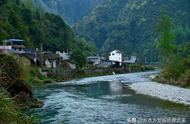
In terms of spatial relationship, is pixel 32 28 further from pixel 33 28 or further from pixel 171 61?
pixel 171 61

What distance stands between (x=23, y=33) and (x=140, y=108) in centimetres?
8695

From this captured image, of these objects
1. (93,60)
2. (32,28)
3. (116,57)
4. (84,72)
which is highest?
(32,28)

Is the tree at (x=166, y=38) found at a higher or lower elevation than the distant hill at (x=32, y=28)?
lower

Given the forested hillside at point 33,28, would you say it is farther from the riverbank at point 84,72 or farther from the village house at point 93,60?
the riverbank at point 84,72

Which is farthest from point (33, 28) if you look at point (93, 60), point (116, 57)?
point (116, 57)

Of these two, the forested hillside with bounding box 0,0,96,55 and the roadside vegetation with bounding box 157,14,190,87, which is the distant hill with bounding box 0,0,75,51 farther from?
the roadside vegetation with bounding box 157,14,190,87

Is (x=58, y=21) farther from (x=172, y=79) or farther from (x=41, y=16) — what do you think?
(x=172, y=79)

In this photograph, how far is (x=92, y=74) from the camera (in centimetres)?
11512

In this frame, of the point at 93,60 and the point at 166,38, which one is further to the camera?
the point at 93,60

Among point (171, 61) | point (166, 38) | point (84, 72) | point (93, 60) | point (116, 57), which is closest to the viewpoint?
point (171, 61)

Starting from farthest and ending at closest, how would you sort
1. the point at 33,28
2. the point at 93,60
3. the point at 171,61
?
the point at 93,60
the point at 33,28
the point at 171,61

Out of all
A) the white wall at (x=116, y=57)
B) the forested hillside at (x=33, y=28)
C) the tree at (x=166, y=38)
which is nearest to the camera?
the tree at (x=166, y=38)

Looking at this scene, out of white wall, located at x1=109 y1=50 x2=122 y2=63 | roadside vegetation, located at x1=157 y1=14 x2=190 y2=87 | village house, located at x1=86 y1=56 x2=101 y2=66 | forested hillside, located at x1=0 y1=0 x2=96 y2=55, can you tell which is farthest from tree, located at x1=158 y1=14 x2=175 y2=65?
white wall, located at x1=109 y1=50 x2=122 y2=63

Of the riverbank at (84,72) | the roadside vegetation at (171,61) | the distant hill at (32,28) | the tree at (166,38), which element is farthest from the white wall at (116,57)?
the tree at (166,38)
